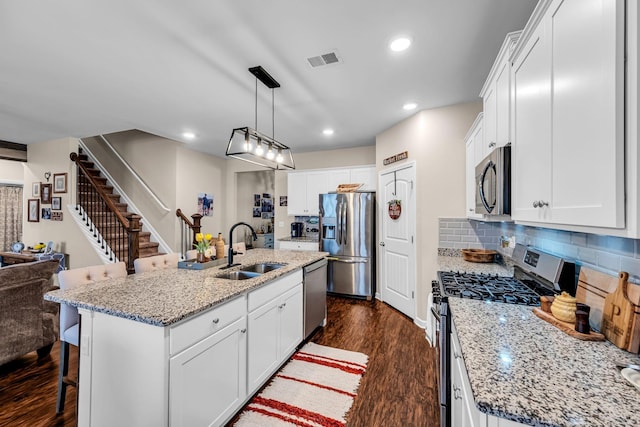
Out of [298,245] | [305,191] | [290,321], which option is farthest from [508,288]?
[305,191]

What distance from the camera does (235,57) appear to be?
220 centimetres

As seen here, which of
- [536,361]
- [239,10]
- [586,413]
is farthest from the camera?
[239,10]

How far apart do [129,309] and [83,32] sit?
192 centimetres

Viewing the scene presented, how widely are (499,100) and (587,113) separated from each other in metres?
1.00

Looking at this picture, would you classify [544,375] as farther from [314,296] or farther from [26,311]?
[26,311]

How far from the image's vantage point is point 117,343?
1445 mm

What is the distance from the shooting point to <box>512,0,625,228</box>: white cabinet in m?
0.78

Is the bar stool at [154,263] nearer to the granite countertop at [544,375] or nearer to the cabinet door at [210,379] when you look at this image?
the cabinet door at [210,379]

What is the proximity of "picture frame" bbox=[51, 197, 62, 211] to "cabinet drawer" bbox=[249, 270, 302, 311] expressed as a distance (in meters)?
4.69

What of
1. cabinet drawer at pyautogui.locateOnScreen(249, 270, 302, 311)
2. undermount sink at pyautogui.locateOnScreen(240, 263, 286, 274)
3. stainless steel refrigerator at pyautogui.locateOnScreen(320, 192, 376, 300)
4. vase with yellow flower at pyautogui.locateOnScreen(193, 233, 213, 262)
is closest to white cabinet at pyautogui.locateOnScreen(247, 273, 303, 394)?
cabinet drawer at pyautogui.locateOnScreen(249, 270, 302, 311)

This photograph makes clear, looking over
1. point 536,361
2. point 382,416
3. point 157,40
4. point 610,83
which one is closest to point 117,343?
point 382,416

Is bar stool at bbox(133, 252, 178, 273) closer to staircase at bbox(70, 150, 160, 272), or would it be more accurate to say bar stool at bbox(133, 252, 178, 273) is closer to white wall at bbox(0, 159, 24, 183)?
staircase at bbox(70, 150, 160, 272)

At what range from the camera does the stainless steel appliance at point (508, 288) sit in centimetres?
145

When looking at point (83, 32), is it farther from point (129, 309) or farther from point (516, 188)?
point (516, 188)
